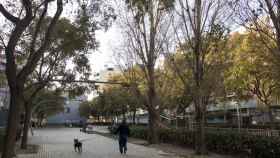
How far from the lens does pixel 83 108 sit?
10425 centimetres

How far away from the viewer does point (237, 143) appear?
58.6ft

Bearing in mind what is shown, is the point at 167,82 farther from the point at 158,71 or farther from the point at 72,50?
the point at 72,50

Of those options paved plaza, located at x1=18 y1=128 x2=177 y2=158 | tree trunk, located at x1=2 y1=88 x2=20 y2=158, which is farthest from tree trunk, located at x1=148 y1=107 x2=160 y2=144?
tree trunk, located at x1=2 y1=88 x2=20 y2=158

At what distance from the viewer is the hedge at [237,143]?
49.6 feet

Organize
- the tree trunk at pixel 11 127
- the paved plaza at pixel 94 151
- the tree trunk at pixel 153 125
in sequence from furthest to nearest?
the tree trunk at pixel 153 125 → the paved plaza at pixel 94 151 → the tree trunk at pixel 11 127

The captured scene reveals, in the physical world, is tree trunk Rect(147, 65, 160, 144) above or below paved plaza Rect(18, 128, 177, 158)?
above

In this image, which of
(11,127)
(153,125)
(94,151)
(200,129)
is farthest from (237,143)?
(153,125)

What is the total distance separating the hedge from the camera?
15.1 meters

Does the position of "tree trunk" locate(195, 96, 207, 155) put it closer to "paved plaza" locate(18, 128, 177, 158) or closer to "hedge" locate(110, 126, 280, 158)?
"hedge" locate(110, 126, 280, 158)

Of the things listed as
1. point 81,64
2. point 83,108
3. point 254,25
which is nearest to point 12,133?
point 254,25

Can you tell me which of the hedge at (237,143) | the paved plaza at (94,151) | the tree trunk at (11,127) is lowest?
the paved plaza at (94,151)

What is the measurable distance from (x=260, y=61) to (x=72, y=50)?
16.5 m

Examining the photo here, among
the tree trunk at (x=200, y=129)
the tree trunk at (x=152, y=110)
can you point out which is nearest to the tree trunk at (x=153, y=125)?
the tree trunk at (x=152, y=110)

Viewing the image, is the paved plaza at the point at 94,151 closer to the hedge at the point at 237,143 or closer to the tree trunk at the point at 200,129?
the tree trunk at the point at 200,129
